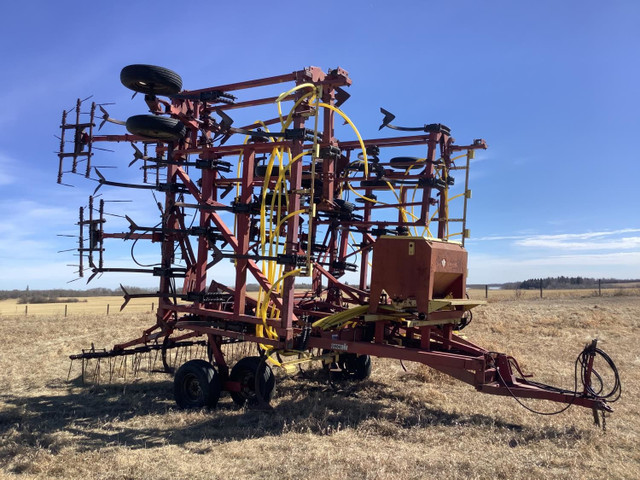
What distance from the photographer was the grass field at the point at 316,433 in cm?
482

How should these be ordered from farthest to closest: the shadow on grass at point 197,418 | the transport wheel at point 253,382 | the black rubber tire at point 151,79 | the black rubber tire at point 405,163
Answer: the black rubber tire at point 405,163
the black rubber tire at point 151,79
the transport wheel at point 253,382
the shadow on grass at point 197,418

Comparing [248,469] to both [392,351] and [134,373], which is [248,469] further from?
[134,373]

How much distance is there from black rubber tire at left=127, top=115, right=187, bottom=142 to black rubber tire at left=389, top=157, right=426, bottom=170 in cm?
398

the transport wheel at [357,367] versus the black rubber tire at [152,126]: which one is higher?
the black rubber tire at [152,126]

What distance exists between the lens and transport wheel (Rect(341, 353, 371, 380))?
9297 mm

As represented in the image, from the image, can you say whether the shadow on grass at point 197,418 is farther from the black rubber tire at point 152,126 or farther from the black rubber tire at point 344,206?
the black rubber tire at point 152,126

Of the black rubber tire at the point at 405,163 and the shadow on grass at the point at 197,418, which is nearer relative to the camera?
the shadow on grass at the point at 197,418

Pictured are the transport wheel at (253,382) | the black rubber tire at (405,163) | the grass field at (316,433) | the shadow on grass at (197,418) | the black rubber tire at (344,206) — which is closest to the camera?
the grass field at (316,433)

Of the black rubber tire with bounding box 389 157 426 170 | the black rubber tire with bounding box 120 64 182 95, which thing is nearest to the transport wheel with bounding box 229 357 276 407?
the black rubber tire with bounding box 120 64 182 95

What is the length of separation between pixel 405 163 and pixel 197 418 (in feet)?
18.1

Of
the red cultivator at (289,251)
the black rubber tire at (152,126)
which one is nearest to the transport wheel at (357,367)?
the red cultivator at (289,251)

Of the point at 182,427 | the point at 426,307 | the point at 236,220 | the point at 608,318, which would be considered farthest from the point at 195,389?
the point at 608,318

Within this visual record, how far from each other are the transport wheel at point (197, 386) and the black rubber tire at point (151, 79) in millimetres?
3889

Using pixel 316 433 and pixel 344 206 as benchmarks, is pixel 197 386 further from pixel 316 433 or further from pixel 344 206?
pixel 344 206
